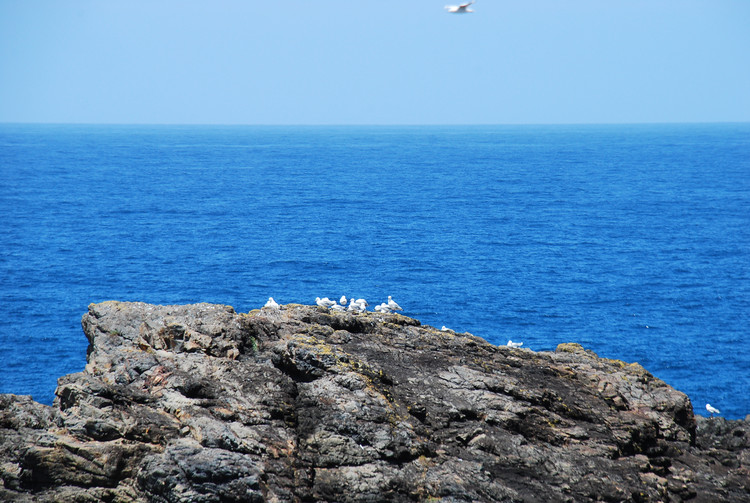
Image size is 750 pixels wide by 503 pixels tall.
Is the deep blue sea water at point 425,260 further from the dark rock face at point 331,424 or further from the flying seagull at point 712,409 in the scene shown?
the dark rock face at point 331,424

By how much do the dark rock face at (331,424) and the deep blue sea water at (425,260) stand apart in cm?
2719

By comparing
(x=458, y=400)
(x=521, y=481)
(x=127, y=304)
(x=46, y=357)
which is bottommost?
(x=46, y=357)

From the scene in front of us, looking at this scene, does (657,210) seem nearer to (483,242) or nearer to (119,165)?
(483,242)

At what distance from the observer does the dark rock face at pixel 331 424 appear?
408 inches

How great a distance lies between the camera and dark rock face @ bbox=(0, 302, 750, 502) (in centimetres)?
1037

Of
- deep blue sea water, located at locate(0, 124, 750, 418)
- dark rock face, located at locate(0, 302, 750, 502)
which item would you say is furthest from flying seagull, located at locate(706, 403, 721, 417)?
dark rock face, located at locate(0, 302, 750, 502)

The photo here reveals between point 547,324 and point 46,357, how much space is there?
38.9 meters

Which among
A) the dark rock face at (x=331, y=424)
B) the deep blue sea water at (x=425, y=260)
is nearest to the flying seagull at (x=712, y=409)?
the deep blue sea water at (x=425, y=260)

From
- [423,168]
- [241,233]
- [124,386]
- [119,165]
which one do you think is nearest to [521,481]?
[124,386]

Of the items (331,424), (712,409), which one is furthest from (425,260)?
(331,424)

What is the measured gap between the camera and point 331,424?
1180 centimetres

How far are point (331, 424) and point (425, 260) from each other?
61.0 m

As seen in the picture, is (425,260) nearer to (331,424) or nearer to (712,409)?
(712,409)

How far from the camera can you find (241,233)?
89312 millimetres
